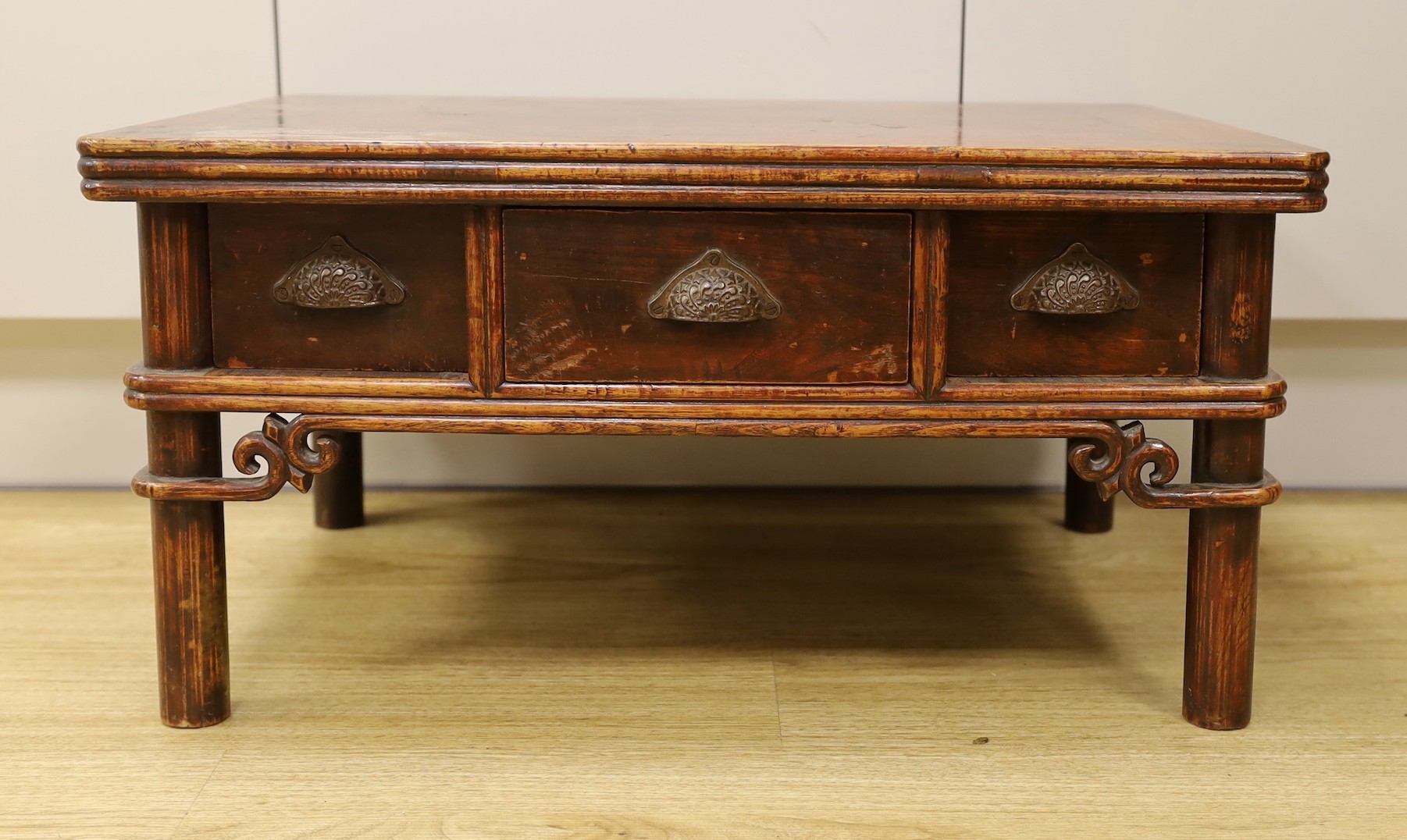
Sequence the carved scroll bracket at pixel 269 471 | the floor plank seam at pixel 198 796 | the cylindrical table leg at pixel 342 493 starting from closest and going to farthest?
1. the floor plank seam at pixel 198 796
2. the carved scroll bracket at pixel 269 471
3. the cylindrical table leg at pixel 342 493

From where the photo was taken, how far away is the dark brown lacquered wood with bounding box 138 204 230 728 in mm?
1059

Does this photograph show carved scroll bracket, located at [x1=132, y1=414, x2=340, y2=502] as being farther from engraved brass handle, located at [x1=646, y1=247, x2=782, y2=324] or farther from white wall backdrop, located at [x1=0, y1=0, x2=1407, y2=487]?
white wall backdrop, located at [x1=0, y1=0, x2=1407, y2=487]

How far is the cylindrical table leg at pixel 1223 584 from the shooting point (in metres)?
1.10

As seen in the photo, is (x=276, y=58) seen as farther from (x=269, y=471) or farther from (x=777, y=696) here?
(x=777, y=696)

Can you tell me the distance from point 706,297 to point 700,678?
377 mm

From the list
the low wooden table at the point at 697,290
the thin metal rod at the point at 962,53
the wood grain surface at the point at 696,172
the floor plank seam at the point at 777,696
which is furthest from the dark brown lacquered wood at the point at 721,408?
the thin metal rod at the point at 962,53

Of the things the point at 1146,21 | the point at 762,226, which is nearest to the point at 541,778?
the point at 762,226

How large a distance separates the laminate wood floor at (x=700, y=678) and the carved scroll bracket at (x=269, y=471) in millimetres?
200

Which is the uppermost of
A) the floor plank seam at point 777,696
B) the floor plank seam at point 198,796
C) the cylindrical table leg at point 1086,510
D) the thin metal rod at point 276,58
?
the thin metal rod at point 276,58

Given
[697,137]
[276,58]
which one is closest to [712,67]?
[276,58]

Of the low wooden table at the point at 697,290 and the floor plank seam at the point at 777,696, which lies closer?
the low wooden table at the point at 697,290

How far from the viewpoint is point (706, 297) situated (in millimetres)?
1052

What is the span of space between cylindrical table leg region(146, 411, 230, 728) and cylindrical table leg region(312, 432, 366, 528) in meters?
0.51

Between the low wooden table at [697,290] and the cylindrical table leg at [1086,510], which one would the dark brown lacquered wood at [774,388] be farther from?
the cylindrical table leg at [1086,510]
